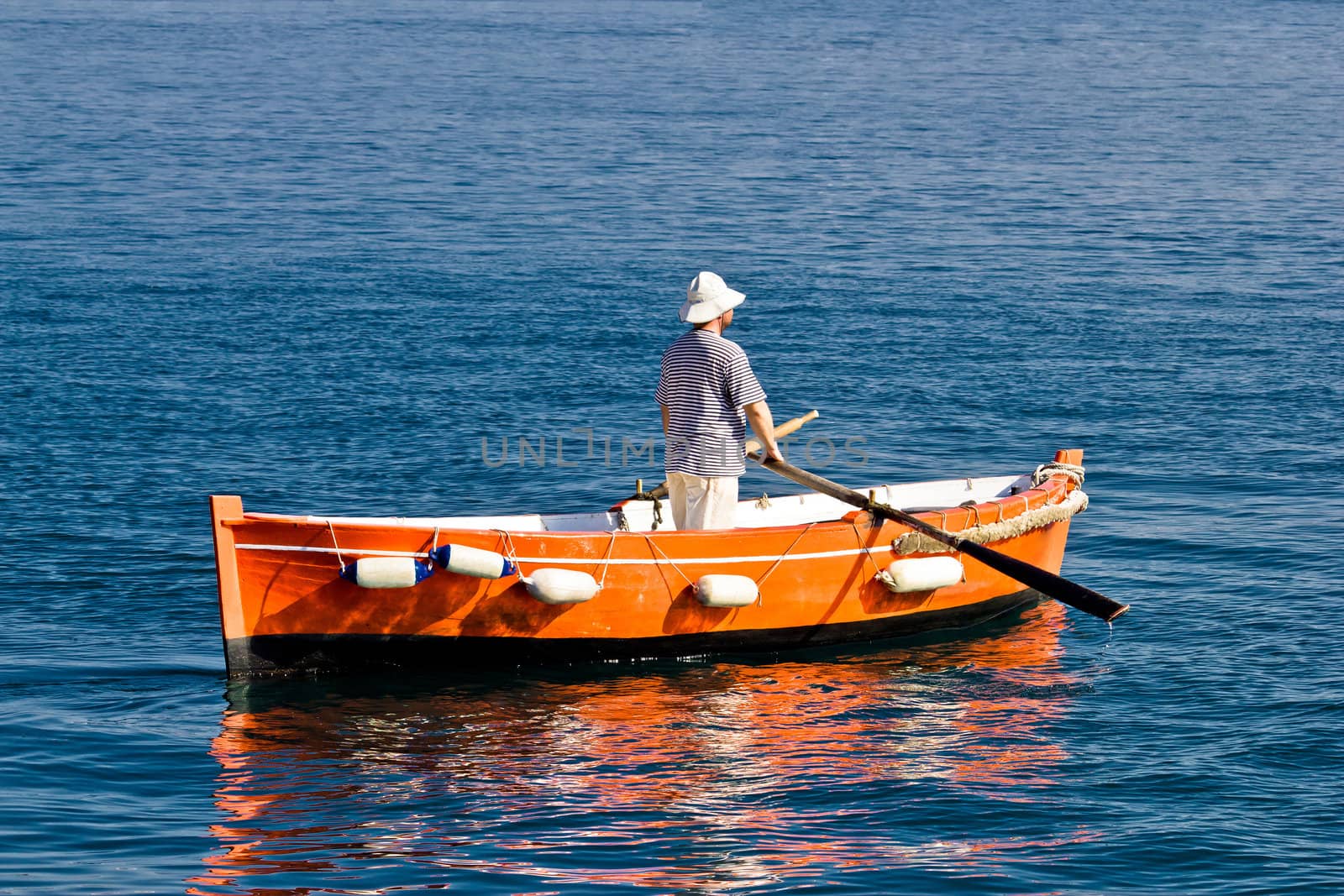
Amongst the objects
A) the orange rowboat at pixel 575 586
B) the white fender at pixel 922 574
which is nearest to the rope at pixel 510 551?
the orange rowboat at pixel 575 586

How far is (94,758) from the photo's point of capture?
8477 mm

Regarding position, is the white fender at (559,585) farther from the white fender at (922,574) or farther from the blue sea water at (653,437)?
the white fender at (922,574)

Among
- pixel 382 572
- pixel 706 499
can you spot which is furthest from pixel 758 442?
pixel 382 572

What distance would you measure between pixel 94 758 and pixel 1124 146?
94.2ft

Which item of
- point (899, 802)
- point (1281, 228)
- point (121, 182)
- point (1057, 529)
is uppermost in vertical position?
point (121, 182)

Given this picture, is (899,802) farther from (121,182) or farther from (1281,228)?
(121,182)

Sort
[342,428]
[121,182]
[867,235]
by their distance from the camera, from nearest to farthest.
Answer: [342,428] → [867,235] → [121,182]

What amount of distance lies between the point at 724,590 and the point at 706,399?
110cm

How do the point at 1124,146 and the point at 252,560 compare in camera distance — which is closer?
the point at 252,560

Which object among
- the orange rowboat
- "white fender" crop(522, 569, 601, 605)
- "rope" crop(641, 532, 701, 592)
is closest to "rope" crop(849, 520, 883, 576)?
the orange rowboat

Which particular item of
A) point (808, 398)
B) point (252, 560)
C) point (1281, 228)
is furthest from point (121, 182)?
point (252, 560)

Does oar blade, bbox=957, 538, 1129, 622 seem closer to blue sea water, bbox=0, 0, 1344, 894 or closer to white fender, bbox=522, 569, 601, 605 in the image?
blue sea water, bbox=0, 0, 1344, 894

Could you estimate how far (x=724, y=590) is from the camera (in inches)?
387

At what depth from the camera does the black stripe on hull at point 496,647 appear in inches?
373
